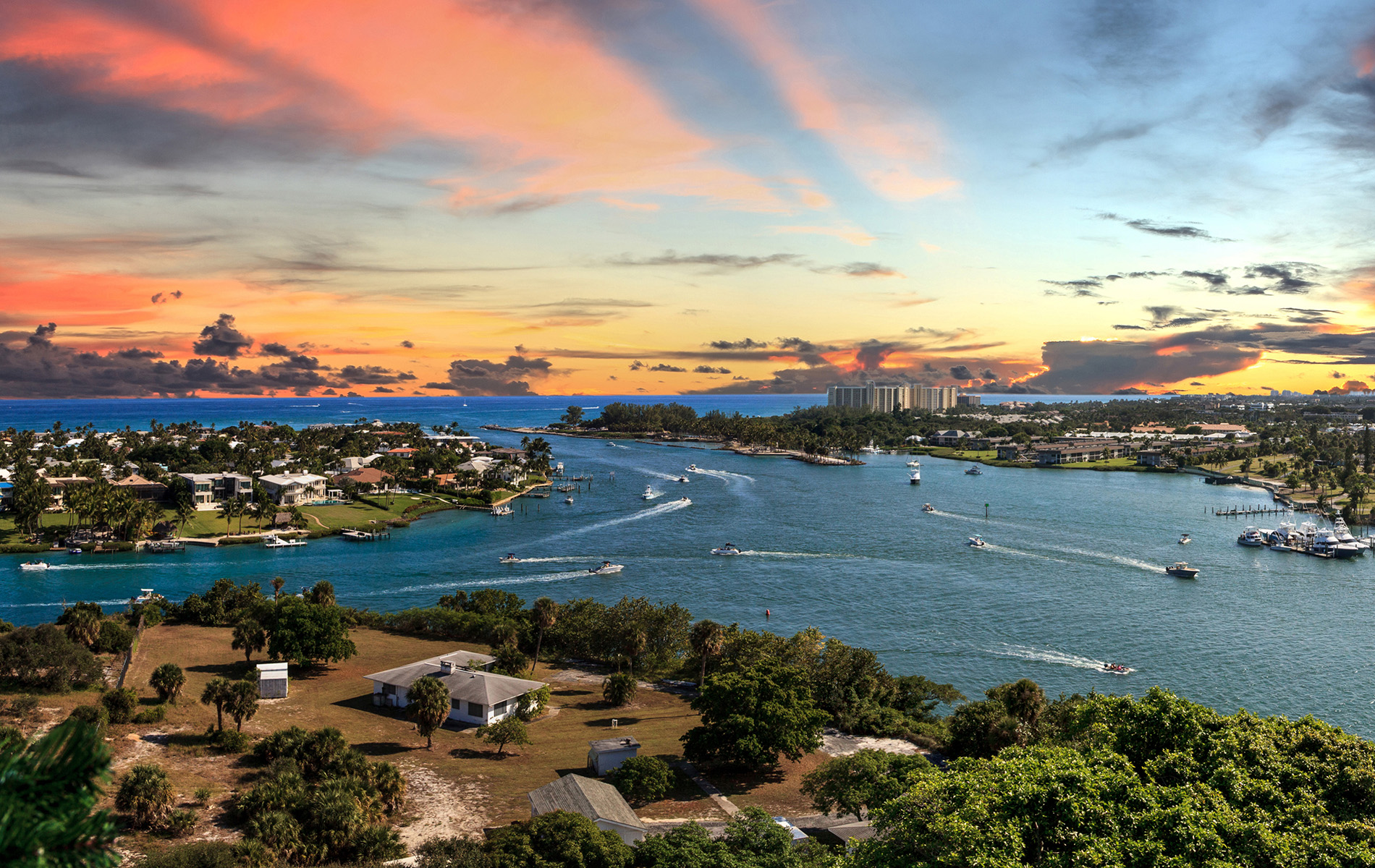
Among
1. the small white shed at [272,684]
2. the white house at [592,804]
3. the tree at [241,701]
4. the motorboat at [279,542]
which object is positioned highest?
the tree at [241,701]

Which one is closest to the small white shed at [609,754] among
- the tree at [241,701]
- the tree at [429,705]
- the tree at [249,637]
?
the tree at [429,705]

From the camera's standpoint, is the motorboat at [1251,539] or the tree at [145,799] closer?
the tree at [145,799]

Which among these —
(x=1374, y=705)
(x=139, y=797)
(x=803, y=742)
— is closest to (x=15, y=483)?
(x=139, y=797)

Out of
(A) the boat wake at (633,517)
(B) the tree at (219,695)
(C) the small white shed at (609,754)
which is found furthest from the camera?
(A) the boat wake at (633,517)

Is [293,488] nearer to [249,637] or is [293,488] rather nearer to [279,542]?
[279,542]

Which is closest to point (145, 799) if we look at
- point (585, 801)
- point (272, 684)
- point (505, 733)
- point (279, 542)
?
point (505, 733)

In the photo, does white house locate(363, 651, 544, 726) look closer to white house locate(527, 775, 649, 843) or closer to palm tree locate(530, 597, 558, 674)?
palm tree locate(530, 597, 558, 674)

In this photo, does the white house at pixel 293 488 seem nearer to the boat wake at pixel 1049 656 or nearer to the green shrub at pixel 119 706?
the green shrub at pixel 119 706

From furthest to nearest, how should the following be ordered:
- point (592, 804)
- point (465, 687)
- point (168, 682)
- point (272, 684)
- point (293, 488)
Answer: point (293, 488) < point (272, 684) < point (465, 687) < point (168, 682) < point (592, 804)
